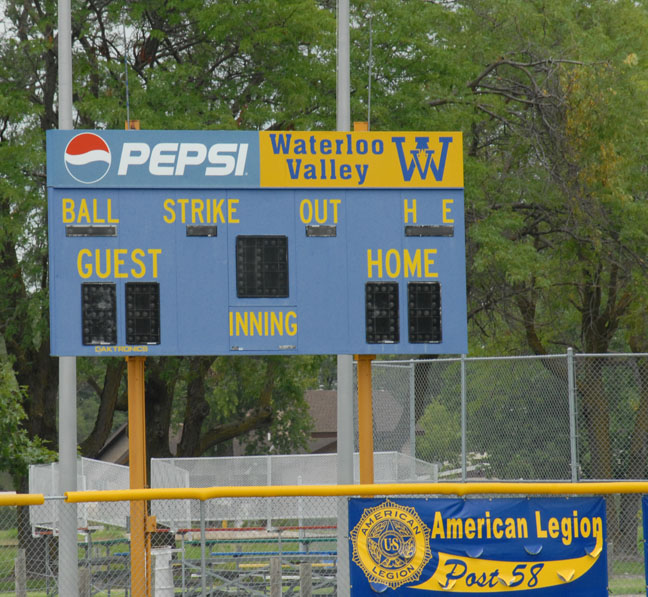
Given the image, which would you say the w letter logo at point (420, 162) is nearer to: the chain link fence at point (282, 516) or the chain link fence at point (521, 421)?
the chain link fence at point (282, 516)

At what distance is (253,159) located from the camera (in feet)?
30.5

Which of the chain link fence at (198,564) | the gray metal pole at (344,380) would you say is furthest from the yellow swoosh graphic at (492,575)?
the gray metal pole at (344,380)

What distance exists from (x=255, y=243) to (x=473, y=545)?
3.46 meters

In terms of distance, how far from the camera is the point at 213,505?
646 inches

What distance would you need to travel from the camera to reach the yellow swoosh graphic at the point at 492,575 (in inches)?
290

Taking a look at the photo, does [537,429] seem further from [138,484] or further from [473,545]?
[473,545]

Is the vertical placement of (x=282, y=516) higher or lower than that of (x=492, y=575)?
lower

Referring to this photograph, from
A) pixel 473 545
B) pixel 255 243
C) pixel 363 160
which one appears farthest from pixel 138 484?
pixel 363 160

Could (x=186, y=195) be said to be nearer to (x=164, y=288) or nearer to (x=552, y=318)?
(x=164, y=288)

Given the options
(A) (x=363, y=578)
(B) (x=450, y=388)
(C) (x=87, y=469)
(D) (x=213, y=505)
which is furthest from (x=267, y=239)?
(B) (x=450, y=388)

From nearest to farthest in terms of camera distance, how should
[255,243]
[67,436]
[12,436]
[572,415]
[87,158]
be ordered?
[87,158] → [255,243] → [67,436] → [572,415] → [12,436]

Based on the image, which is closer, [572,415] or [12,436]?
[572,415]

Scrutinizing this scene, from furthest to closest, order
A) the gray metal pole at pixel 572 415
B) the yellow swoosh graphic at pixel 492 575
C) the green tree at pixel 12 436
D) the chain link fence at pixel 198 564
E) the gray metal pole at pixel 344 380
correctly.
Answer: the green tree at pixel 12 436 → the gray metal pole at pixel 572 415 → the gray metal pole at pixel 344 380 → the chain link fence at pixel 198 564 → the yellow swoosh graphic at pixel 492 575

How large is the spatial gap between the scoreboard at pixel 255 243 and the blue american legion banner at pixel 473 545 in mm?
2149
